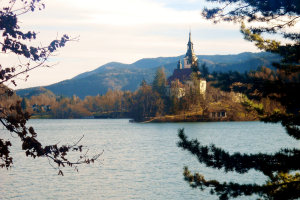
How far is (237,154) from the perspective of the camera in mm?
9562

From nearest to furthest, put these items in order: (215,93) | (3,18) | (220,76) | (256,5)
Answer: (3,18) < (220,76) < (256,5) < (215,93)

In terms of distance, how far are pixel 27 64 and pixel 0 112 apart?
0.93 metres

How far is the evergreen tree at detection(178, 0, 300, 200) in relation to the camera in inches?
332

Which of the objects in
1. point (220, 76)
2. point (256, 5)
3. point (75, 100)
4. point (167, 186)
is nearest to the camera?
point (220, 76)

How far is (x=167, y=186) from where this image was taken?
2597 centimetres

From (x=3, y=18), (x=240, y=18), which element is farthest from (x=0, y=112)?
(x=240, y=18)

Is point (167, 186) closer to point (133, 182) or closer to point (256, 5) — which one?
point (133, 182)

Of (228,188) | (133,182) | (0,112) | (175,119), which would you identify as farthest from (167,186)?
(175,119)

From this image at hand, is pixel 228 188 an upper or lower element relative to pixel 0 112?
lower

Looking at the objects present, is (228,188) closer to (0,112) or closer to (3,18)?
(0,112)

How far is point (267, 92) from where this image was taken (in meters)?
8.54

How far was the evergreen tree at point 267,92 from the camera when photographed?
27.7 feet

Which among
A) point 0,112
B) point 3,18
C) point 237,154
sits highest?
point 3,18

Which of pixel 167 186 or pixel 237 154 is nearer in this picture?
pixel 237 154
